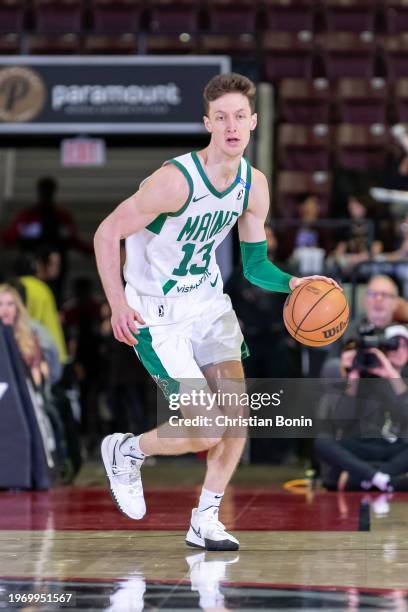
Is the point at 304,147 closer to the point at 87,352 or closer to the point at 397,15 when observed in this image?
the point at 397,15

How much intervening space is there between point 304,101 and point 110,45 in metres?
2.47

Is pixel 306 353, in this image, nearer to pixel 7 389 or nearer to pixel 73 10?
pixel 7 389

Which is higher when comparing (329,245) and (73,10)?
(73,10)

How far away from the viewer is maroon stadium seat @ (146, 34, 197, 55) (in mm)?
13953

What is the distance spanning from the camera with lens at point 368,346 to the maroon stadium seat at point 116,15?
8.32 m

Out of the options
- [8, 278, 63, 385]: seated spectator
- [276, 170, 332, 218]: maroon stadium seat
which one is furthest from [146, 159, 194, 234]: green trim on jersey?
[276, 170, 332, 218]: maroon stadium seat

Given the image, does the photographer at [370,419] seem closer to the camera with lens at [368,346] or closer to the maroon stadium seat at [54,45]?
the camera with lens at [368,346]

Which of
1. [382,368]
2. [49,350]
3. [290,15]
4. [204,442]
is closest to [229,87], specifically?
[204,442]

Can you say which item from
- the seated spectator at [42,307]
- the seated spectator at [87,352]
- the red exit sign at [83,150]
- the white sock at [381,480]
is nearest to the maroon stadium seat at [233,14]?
the red exit sign at [83,150]

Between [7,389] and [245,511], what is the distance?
213cm

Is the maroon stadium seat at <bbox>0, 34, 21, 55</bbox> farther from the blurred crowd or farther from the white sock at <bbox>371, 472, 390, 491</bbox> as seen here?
the white sock at <bbox>371, 472, 390, 491</bbox>

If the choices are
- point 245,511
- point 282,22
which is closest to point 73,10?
point 282,22

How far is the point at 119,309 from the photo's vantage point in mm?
4973

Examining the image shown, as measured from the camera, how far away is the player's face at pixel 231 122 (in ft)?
16.5
